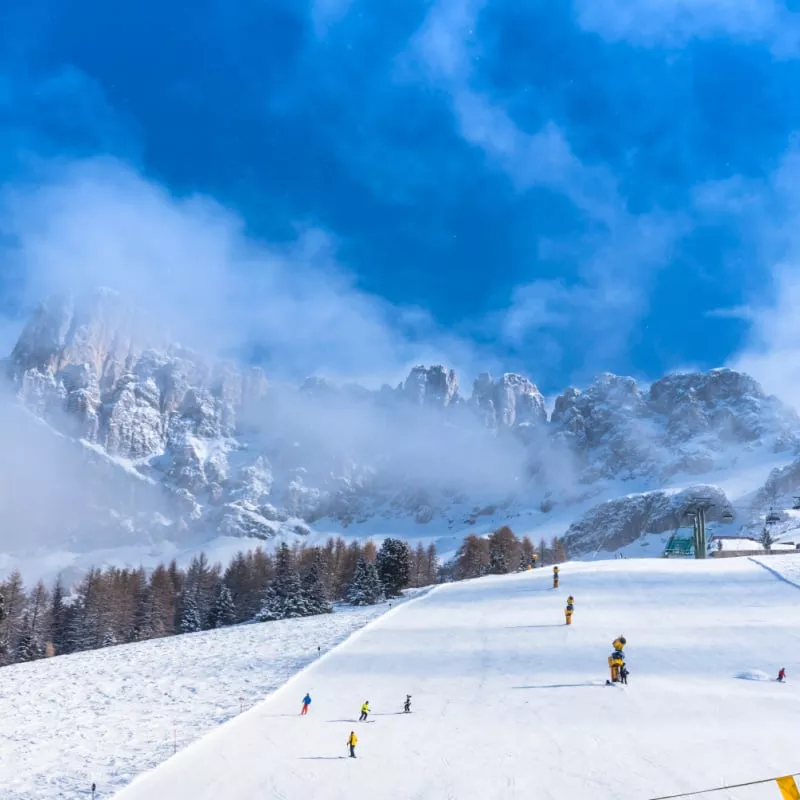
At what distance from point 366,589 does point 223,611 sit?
1906 cm

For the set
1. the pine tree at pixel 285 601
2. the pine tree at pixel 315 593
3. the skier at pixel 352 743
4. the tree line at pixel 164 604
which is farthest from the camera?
the pine tree at pixel 315 593

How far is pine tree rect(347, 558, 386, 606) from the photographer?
70.2 meters

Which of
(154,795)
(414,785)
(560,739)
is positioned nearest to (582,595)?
(560,739)

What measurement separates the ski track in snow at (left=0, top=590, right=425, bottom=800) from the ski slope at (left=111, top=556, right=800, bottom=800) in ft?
9.32

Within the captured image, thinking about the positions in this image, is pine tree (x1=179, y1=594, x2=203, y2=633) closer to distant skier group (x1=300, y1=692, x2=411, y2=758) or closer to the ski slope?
the ski slope

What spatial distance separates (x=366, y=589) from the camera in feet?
232

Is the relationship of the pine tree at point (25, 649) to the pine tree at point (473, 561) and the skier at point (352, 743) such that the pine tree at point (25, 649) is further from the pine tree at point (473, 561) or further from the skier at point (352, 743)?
the pine tree at point (473, 561)

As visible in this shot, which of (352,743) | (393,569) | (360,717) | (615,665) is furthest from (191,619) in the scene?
(352,743)

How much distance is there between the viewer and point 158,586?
277ft

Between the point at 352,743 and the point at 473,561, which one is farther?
the point at 473,561

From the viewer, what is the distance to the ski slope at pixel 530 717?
16.5 metres

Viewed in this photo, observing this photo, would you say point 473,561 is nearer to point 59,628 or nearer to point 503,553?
point 503,553

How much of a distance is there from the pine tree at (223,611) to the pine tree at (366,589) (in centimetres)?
1539

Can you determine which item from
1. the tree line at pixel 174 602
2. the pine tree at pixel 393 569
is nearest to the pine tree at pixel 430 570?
the tree line at pixel 174 602
